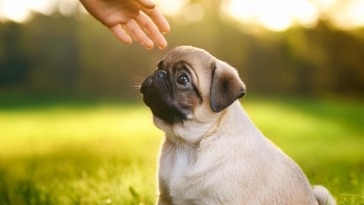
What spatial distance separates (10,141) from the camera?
14.5 meters

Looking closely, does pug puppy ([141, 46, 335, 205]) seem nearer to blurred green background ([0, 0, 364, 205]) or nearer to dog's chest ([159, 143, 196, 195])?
dog's chest ([159, 143, 196, 195])

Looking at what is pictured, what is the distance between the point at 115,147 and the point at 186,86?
7.49 meters

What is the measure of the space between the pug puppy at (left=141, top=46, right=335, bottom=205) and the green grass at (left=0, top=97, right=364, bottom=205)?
64cm

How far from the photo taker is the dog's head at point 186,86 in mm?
4564

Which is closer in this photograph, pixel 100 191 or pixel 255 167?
pixel 255 167

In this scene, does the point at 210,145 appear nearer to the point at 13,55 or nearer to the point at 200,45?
the point at 200,45

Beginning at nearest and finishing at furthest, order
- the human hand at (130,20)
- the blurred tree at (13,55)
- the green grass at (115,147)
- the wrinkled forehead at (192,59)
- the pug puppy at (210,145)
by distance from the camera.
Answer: the pug puppy at (210,145), the wrinkled forehead at (192,59), the human hand at (130,20), the green grass at (115,147), the blurred tree at (13,55)

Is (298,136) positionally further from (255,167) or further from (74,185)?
(255,167)

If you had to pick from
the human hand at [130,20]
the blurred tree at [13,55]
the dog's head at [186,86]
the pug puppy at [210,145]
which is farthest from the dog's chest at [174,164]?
the blurred tree at [13,55]

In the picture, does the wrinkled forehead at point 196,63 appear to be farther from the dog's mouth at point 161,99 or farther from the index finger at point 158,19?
the index finger at point 158,19

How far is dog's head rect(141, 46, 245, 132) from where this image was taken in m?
4.56

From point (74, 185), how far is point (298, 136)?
941 centimetres

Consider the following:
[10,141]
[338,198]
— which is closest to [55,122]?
[10,141]

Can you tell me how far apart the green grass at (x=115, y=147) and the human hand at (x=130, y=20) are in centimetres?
79
